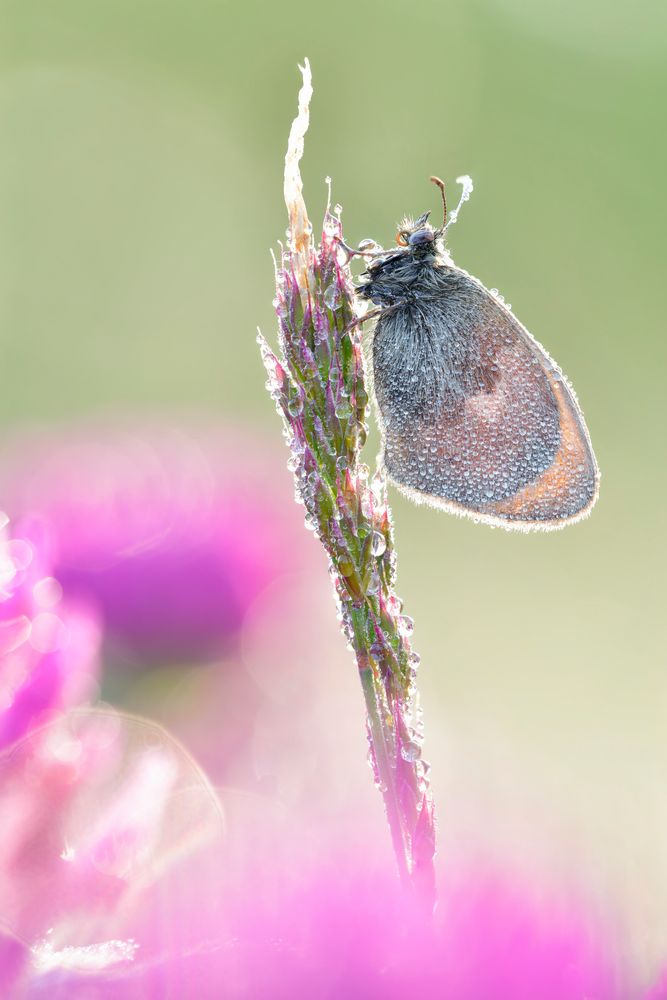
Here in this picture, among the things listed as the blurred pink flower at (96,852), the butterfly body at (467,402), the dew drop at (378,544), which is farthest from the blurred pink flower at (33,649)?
the butterfly body at (467,402)

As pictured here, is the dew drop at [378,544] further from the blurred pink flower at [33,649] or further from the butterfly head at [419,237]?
the butterfly head at [419,237]

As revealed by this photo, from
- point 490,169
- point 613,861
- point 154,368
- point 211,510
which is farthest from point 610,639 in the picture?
point 613,861

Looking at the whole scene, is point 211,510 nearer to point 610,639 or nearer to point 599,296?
point 610,639

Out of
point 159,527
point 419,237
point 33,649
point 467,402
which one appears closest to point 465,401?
point 467,402

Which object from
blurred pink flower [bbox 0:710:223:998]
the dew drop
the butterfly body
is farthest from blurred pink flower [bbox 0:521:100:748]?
the butterfly body

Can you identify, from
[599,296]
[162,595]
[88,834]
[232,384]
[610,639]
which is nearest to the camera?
[88,834]

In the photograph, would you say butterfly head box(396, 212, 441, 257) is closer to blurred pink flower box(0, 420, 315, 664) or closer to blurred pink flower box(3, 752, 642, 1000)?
blurred pink flower box(0, 420, 315, 664)

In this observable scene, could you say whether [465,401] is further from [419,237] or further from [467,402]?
[419,237]
